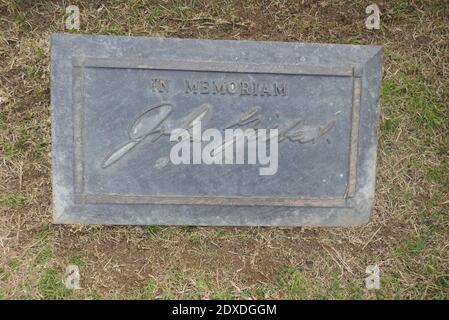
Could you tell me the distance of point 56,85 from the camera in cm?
208

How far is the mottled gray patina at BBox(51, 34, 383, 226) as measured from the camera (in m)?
2.09

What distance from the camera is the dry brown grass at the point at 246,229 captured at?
214 cm

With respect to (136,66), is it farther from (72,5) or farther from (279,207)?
(279,207)

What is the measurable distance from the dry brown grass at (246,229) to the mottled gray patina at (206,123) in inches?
3.0

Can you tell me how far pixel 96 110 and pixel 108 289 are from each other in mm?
827

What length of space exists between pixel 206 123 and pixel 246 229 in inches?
21.0

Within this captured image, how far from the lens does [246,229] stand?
7.23ft

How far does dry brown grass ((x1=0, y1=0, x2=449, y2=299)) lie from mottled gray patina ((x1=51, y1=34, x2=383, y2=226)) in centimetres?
8

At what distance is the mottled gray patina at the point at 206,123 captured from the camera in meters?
2.09
